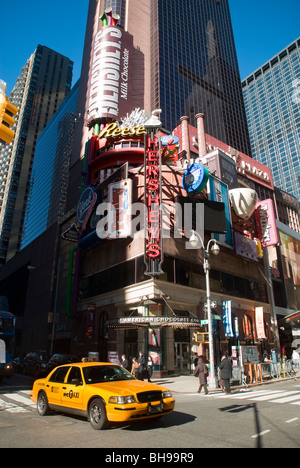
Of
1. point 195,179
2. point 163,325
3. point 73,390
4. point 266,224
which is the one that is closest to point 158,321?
point 163,325

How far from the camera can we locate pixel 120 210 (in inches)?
1127

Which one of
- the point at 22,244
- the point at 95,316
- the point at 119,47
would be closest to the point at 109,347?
the point at 95,316

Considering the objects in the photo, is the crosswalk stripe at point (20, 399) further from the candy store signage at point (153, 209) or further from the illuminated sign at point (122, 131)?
the illuminated sign at point (122, 131)

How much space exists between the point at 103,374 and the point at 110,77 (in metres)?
56.0

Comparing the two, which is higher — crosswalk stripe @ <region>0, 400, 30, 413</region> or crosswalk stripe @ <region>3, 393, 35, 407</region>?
crosswalk stripe @ <region>0, 400, 30, 413</region>

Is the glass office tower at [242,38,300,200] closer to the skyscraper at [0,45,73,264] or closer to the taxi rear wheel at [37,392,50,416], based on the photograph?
the skyscraper at [0,45,73,264]

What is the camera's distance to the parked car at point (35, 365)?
24250 mm

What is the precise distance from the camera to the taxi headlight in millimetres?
7027

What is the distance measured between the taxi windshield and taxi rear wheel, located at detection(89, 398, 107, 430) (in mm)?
696

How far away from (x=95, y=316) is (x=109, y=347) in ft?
14.3

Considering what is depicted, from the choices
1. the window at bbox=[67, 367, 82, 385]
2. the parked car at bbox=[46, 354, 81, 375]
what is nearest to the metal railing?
the parked car at bbox=[46, 354, 81, 375]

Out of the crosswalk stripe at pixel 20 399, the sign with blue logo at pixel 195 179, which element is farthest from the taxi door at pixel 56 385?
the sign with blue logo at pixel 195 179

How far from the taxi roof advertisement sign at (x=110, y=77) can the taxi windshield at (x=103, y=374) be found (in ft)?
154

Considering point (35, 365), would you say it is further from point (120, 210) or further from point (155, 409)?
point (155, 409)
